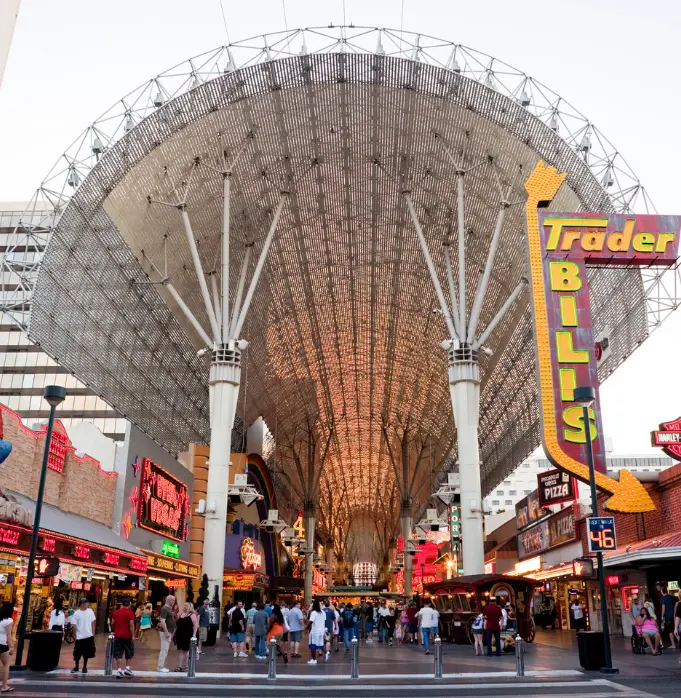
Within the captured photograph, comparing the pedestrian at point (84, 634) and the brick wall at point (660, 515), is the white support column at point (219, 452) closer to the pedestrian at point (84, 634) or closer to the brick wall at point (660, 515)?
the brick wall at point (660, 515)

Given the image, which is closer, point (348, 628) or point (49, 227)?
point (348, 628)

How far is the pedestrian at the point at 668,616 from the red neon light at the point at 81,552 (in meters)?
18.0

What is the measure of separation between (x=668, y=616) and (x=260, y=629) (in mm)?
12047

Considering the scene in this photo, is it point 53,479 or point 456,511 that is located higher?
point 456,511

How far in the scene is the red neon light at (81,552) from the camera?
23.7 meters

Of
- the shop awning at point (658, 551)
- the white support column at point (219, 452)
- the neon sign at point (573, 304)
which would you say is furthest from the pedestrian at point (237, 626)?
the shop awning at point (658, 551)

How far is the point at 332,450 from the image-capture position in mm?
112562

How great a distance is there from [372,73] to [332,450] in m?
82.9

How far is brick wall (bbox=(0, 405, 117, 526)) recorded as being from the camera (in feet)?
71.2

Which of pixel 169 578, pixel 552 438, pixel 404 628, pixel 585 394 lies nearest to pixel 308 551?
pixel 169 578

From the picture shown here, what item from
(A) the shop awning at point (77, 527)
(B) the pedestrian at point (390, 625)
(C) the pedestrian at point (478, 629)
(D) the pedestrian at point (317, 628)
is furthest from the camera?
(B) the pedestrian at point (390, 625)

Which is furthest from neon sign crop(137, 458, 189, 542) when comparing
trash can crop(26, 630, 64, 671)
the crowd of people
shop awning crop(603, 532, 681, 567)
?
shop awning crop(603, 532, 681, 567)

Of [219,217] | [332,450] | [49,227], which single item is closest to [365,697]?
[49,227]

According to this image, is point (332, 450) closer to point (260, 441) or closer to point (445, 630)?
point (260, 441)
